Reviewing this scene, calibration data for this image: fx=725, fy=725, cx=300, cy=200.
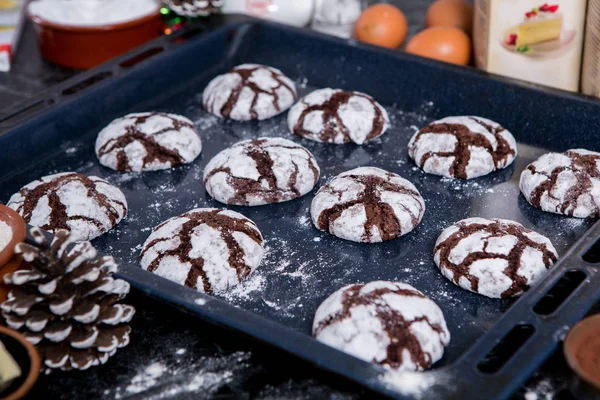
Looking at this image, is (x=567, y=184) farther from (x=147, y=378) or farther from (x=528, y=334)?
(x=147, y=378)

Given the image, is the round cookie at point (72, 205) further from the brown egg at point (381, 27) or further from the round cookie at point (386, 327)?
the brown egg at point (381, 27)

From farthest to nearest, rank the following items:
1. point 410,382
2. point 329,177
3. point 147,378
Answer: point 329,177 → point 147,378 → point 410,382

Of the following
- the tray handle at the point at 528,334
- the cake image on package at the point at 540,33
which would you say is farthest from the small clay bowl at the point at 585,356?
the cake image on package at the point at 540,33

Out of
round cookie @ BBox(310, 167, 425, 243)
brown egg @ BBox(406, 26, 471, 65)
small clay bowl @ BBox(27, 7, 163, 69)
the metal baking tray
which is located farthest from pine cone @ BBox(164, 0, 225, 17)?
round cookie @ BBox(310, 167, 425, 243)

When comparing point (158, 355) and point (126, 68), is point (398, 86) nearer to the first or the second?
point (126, 68)

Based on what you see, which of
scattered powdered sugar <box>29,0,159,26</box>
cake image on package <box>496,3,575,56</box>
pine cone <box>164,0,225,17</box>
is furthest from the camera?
scattered powdered sugar <box>29,0,159,26</box>

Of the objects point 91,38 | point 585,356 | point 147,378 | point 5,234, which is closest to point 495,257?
point 585,356

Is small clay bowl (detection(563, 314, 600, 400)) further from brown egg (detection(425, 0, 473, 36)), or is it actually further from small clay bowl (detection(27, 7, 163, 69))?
small clay bowl (detection(27, 7, 163, 69))
